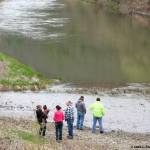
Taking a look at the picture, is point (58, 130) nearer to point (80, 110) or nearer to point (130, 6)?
point (80, 110)

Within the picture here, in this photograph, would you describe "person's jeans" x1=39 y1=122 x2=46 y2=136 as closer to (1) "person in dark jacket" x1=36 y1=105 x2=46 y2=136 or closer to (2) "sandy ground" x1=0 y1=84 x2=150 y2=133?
(1) "person in dark jacket" x1=36 y1=105 x2=46 y2=136

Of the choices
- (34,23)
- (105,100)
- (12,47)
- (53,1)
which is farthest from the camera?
(53,1)

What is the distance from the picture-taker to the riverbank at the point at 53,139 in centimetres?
2266

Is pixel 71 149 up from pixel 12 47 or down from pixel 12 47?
down

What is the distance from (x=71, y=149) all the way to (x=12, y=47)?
136ft

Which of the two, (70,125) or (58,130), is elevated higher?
(70,125)

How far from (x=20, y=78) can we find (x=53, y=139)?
20.8 meters

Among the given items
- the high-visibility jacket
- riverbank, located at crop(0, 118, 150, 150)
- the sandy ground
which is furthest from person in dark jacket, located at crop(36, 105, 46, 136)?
the sandy ground

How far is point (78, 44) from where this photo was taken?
6588 centimetres

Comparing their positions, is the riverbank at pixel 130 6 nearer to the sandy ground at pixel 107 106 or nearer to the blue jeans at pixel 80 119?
the sandy ground at pixel 107 106

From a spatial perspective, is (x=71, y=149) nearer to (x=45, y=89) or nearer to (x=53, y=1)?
(x=45, y=89)

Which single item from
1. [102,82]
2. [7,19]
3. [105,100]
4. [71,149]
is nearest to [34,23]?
[7,19]

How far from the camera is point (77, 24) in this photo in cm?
8644

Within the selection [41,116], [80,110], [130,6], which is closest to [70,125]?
[41,116]
